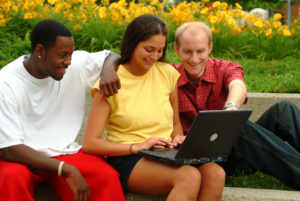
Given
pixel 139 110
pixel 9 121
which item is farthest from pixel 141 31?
pixel 9 121

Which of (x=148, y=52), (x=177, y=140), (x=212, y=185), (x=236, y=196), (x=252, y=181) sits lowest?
(x=252, y=181)

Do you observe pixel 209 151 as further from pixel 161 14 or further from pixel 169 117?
pixel 161 14

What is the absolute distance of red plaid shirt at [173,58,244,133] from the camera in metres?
3.69

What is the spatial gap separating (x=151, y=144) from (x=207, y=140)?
0.35 metres

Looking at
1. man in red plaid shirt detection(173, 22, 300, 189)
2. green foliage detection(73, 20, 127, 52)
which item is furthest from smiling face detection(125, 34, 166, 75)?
green foliage detection(73, 20, 127, 52)

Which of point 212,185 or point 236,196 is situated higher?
point 212,185

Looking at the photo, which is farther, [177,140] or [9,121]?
[177,140]

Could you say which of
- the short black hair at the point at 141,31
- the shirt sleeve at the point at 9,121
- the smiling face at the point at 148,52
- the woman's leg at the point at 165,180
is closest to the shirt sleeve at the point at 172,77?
the smiling face at the point at 148,52

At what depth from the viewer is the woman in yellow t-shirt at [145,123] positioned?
9.62ft

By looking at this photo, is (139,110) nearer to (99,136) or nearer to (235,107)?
(99,136)

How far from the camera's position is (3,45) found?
5.45m

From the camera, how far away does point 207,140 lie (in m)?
2.87

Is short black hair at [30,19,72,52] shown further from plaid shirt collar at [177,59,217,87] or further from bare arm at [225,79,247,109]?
bare arm at [225,79,247,109]

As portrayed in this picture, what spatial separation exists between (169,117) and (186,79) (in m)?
0.49
